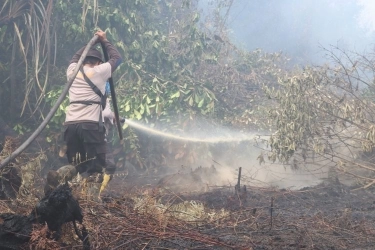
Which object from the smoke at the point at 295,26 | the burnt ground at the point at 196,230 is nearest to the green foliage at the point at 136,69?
the burnt ground at the point at 196,230

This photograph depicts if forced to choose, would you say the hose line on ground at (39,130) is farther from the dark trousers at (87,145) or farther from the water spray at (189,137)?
the water spray at (189,137)

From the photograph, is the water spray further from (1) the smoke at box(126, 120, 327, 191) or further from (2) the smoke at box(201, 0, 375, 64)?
(2) the smoke at box(201, 0, 375, 64)

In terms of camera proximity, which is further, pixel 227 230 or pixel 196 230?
pixel 227 230

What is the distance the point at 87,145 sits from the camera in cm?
455

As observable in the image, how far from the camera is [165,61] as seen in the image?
9.09 meters

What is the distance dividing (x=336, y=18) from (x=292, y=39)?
539cm

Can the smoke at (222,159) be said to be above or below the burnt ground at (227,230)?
above

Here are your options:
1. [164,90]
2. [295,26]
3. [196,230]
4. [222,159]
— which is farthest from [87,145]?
[295,26]

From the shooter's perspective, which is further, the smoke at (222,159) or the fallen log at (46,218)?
the smoke at (222,159)

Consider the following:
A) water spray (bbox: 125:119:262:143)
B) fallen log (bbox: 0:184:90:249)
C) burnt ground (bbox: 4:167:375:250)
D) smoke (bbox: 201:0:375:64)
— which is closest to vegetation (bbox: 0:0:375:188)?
water spray (bbox: 125:119:262:143)

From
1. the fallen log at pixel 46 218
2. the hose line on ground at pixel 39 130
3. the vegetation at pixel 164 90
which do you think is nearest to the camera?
the fallen log at pixel 46 218

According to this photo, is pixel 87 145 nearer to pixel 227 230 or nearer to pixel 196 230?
pixel 196 230

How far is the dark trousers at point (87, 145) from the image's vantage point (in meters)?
4.49

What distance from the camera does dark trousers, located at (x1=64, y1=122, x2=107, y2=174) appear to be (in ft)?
14.7
